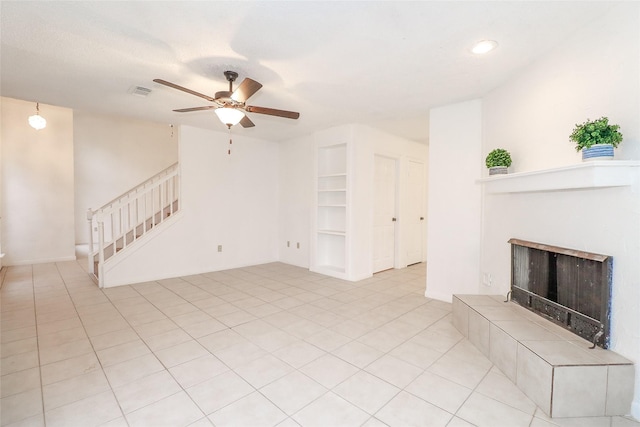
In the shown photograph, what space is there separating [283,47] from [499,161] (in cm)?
224

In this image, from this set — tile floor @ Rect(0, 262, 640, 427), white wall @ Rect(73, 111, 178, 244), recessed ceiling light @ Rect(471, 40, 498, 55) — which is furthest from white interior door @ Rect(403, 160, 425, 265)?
white wall @ Rect(73, 111, 178, 244)

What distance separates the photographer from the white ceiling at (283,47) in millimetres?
1901

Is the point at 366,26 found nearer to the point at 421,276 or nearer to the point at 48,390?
the point at 48,390

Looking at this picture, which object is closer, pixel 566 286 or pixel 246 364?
pixel 566 286

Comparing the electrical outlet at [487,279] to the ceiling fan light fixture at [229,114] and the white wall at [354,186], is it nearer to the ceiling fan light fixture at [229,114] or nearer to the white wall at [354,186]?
the white wall at [354,186]

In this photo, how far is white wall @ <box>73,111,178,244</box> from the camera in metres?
7.12

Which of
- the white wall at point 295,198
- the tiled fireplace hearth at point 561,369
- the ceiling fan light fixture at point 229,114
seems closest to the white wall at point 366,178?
the white wall at point 295,198

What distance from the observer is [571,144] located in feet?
7.20

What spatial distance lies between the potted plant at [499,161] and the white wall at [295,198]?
3.09 metres

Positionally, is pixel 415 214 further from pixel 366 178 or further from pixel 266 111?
pixel 266 111

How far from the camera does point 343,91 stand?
3.27 m

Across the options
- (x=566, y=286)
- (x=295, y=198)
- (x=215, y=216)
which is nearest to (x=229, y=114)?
(x=215, y=216)

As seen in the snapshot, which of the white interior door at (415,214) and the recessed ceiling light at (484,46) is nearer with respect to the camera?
the recessed ceiling light at (484,46)

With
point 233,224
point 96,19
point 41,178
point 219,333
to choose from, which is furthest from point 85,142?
point 219,333
